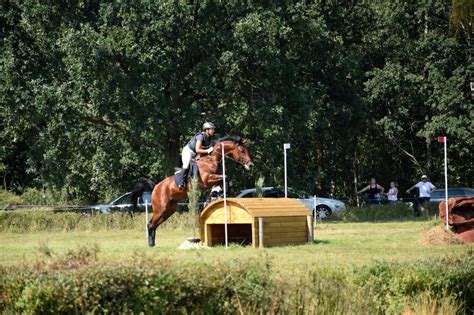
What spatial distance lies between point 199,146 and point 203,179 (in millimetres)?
788

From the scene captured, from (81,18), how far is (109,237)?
11.8 meters

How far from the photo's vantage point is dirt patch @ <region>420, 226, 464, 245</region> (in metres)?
17.7

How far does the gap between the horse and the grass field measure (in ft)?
2.39

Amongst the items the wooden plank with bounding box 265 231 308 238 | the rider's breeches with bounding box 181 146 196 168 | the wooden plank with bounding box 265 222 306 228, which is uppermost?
the rider's breeches with bounding box 181 146 196 168

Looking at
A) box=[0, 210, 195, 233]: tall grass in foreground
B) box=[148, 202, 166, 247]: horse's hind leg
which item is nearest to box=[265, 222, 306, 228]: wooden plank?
box=[148, 202, 166, 247]: horse's hind leg

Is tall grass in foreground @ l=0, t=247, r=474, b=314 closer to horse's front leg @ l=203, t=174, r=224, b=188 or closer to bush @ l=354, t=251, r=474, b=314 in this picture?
bush @ l=354, t=251, r=474, b=314

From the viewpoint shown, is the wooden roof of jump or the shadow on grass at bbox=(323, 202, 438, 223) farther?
the shadow on grass at bbox=(323, 202, 438, 223)

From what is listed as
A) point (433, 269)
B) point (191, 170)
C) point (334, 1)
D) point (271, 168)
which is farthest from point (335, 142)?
point (433, 269)

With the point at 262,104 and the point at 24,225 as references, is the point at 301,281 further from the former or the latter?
the point at 262,104

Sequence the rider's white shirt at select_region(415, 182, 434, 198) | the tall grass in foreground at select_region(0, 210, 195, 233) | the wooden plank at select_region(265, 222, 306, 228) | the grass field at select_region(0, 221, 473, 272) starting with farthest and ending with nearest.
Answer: the rider's white shirt at select_region(415, 182, 434, 198)
the tall grass in foreground at select_region(0, 210, 195, 233)
the wooden plank at select_region(265, 222, 306, 228)
the grass field at select_region(0, 221, 473, 272)

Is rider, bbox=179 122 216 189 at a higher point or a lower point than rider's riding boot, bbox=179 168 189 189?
higher

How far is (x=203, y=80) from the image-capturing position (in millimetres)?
32031

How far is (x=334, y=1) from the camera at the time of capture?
144 feet

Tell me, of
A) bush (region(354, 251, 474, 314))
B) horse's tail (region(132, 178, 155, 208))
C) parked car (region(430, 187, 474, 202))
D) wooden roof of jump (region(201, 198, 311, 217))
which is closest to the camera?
bush (region(354, 251, 474, 314))
